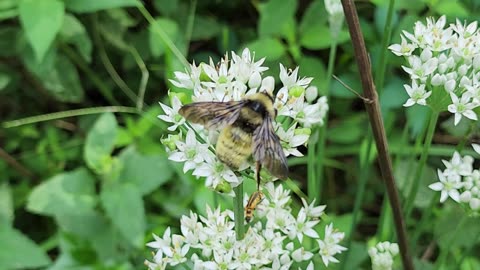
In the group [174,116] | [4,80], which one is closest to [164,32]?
[4,80]

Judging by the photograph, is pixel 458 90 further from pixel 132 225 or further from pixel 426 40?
pixel 132 225

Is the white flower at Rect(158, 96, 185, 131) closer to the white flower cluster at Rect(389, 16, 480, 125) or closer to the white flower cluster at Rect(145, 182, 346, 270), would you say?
the white flower cluster at Rect(145, 182, 346, 270)

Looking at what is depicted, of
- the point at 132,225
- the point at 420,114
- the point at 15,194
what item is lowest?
the point at 15,194

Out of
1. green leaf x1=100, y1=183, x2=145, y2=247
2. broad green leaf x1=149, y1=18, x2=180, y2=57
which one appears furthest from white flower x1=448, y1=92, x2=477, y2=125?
broad green leaf x1=149, y1=18, x2=180, y2=57

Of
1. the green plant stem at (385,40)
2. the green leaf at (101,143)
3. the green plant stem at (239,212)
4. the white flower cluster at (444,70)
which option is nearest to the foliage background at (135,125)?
the green leaf at (101,143)

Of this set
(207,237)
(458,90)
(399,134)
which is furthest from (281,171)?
(399,134)

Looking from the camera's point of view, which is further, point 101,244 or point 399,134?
point 399,134

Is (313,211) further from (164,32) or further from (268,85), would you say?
(164,32)
